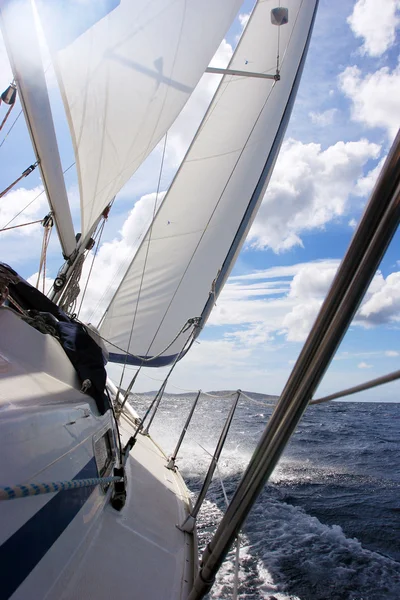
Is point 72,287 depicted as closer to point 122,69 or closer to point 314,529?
point 122,69

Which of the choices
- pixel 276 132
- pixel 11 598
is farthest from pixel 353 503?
pixel 11 598

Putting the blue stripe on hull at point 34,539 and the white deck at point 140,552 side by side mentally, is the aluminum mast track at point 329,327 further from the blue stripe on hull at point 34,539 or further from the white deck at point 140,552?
the white deck at point 140,552

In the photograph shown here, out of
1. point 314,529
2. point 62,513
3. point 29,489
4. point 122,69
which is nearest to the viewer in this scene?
point 29,489

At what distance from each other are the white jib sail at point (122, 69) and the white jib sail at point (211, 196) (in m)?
1.63

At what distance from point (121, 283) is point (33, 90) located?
422cm

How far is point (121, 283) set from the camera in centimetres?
681

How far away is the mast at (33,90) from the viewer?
2.47 m

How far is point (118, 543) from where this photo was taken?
2.07 m

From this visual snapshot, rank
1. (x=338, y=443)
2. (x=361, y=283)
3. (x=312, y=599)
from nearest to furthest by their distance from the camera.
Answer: (x=361, y=283) < (x=312, y=599) < (x=338, y=443)

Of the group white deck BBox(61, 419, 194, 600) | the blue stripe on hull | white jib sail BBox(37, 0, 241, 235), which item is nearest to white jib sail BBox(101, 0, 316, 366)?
white jib sail BBox(37, 0, 241, 235)

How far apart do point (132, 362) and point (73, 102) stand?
4.04 m

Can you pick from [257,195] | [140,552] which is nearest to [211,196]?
[257,195]

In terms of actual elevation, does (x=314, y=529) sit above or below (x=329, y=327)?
below

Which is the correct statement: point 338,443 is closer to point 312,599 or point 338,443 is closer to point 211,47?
point 312,599
